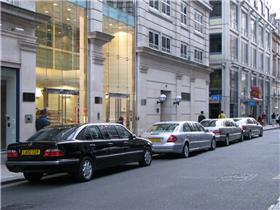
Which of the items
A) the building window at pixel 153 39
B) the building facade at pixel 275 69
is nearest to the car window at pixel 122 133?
the building window at pixel 153 39

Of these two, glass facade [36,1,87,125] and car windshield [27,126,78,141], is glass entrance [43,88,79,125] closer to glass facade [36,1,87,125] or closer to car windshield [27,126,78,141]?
glass facade [36,1,87,125]

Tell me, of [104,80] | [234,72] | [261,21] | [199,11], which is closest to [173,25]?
[199,11]

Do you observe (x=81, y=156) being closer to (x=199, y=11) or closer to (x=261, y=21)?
(x=199, y=11)

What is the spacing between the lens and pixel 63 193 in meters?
10.4

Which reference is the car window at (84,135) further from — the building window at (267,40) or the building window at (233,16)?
the building window at (267,40)

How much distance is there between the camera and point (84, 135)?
12.4 metres

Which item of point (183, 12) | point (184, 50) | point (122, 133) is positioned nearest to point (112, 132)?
point (122, 133)

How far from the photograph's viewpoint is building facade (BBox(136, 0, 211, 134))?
28594 mm

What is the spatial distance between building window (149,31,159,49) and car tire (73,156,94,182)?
60.1 feet

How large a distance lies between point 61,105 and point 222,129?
26.7 ft

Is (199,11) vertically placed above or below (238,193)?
above

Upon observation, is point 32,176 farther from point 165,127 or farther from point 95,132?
point 165,127

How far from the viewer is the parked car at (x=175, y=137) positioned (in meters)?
17.7

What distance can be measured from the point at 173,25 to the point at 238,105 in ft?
71.4
